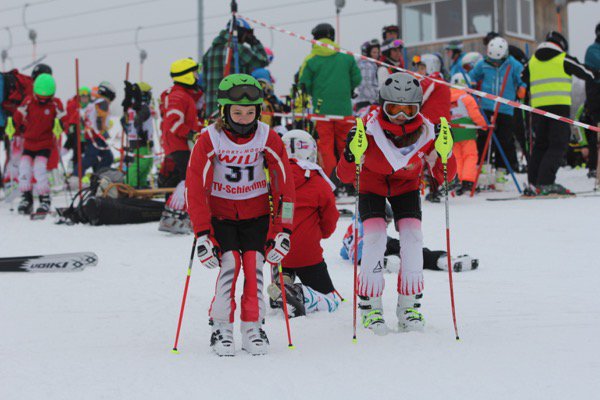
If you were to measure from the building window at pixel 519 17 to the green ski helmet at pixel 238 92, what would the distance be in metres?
18.0

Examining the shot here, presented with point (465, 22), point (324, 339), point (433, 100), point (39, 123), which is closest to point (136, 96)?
point (39, 123)

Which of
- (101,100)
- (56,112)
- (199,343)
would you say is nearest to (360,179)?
(199,343)

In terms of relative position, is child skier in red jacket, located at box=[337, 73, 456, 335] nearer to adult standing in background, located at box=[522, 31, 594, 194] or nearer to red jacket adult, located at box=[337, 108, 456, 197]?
red jacket adult, located at box=[337, 108, 456, 197]

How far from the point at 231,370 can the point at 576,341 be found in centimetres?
161

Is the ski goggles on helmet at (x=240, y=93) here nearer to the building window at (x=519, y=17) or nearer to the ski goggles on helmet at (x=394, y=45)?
the ski goggles on helmet at (x=394, y=45)

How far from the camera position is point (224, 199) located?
3834 mm

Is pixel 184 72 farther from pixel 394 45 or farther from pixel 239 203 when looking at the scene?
pixel 239 203

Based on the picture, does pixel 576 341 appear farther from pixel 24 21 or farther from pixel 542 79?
pixel 24 21

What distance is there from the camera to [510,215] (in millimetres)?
8344

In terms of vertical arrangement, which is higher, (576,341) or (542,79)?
(542,79)

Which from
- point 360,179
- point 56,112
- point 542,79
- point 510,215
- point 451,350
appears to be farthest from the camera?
point 56,112

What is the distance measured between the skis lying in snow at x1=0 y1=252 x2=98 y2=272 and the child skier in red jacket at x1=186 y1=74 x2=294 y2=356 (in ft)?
8.58

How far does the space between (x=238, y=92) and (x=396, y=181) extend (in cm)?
98

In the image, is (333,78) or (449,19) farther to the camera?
(449,19)
